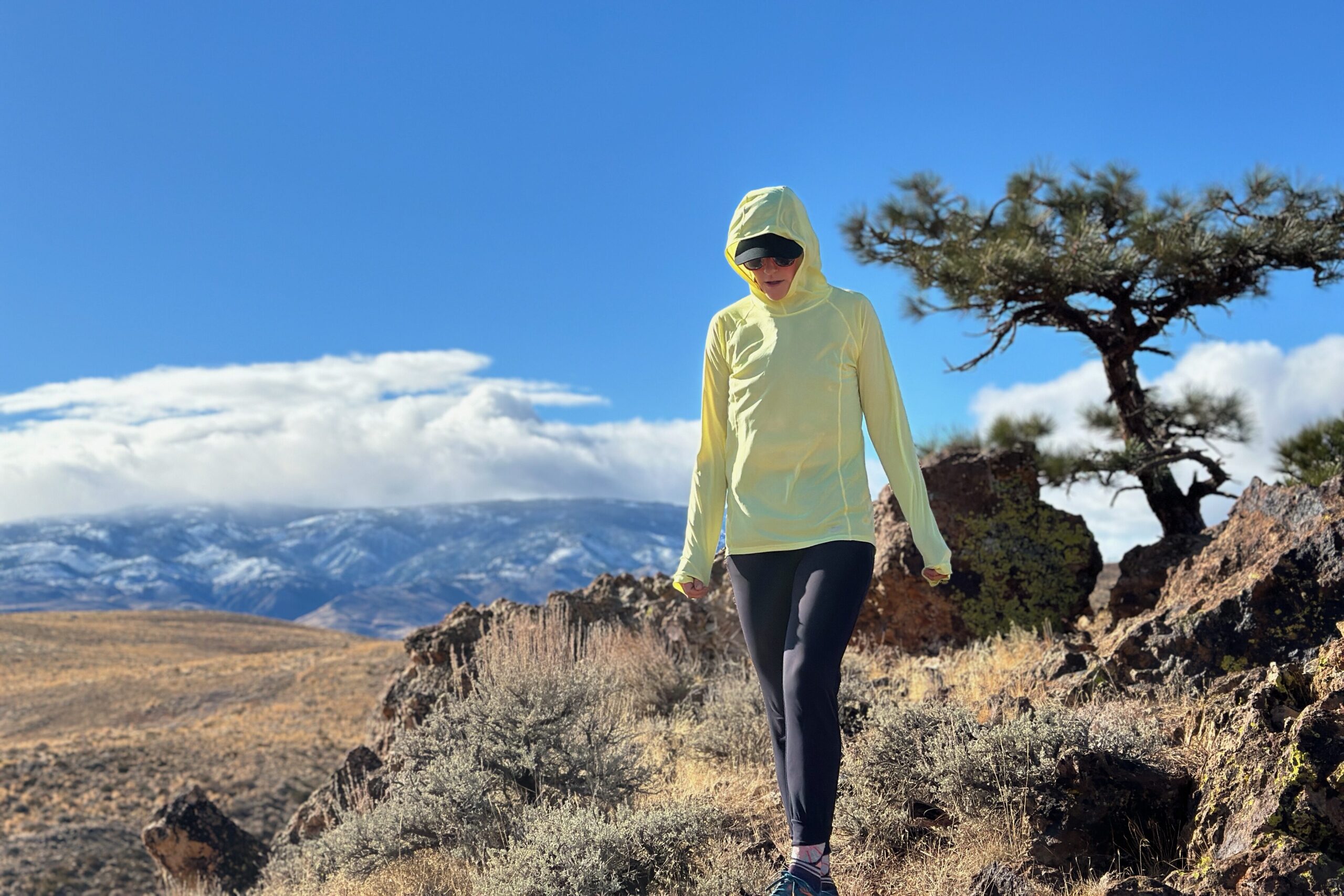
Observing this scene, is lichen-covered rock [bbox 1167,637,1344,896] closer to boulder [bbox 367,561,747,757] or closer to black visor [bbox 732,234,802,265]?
black visor [bbox 732,234,802,265]

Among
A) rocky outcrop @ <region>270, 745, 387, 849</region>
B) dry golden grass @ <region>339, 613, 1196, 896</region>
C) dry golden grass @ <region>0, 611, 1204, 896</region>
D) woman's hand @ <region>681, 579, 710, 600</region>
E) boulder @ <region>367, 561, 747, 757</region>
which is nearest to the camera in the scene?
woman's hand @ <region>681, 579, 710, 600</region>

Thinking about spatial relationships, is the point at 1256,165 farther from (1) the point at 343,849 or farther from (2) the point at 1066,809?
(1) the point at 343,849

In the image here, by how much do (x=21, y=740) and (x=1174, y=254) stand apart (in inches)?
1600

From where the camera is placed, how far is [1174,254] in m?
9.26

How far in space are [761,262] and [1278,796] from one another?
2328mm

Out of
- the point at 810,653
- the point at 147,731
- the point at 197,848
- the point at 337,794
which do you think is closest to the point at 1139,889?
the point at 810,653

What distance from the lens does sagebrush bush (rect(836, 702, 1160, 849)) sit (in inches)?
153

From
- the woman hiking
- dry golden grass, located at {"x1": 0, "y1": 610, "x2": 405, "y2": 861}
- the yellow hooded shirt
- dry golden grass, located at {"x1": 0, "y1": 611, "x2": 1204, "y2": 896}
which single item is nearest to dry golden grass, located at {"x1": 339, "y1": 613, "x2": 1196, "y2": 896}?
dry golden grass, located at {"x1": 0, "y1": 611, "x2": 1204, "y2": 896}

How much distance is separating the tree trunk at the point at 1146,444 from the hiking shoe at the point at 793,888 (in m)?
7.39

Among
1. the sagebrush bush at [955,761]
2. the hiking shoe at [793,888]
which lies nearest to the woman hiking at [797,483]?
the hiking shoe at [793,888]

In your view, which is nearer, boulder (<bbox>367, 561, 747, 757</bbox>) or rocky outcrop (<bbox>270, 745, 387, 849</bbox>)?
rocky outcrop (<bbox>270, 745, 387, 849</bbox>)

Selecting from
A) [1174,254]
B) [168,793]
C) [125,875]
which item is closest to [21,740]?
[168,793]

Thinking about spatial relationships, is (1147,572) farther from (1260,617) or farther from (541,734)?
(541,734)

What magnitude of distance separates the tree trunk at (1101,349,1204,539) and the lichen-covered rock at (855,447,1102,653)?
53.0 inches
